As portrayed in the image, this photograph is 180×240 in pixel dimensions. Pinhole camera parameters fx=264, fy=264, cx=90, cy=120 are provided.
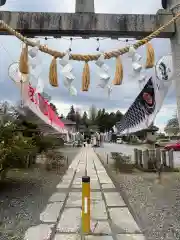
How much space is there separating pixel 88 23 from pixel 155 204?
3.90 m

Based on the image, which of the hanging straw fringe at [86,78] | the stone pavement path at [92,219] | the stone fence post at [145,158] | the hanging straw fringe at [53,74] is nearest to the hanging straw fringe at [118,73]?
the hanging straw fringe at [86,78]

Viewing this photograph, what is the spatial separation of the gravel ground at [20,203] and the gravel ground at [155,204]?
1.87 metres

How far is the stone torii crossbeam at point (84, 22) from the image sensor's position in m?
4.05

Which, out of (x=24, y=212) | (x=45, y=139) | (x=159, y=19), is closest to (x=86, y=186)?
(x=24, y=212)

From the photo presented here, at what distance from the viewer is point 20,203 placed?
569 cm

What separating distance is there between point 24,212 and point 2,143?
6.16ft

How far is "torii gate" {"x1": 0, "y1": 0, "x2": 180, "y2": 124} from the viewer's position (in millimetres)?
4047

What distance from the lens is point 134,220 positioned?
14.8ft

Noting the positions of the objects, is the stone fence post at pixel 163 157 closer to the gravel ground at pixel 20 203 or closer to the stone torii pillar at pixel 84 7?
the gravel ground at pixel 20 203

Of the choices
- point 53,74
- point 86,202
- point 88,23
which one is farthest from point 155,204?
point 88,23

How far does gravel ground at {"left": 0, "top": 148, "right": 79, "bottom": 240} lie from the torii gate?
119 inches

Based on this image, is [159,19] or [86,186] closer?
[86,186]

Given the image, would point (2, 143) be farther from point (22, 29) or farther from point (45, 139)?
point (45, 139)

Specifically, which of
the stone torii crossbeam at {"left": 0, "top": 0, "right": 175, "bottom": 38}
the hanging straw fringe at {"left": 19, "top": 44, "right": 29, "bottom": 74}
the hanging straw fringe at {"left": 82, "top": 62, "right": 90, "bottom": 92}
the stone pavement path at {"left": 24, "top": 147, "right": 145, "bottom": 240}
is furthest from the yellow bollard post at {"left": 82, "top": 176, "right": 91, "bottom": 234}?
the stone torii crossbeam at {"left": 0, "top": 0, "right": 175, "bottom": 38}
